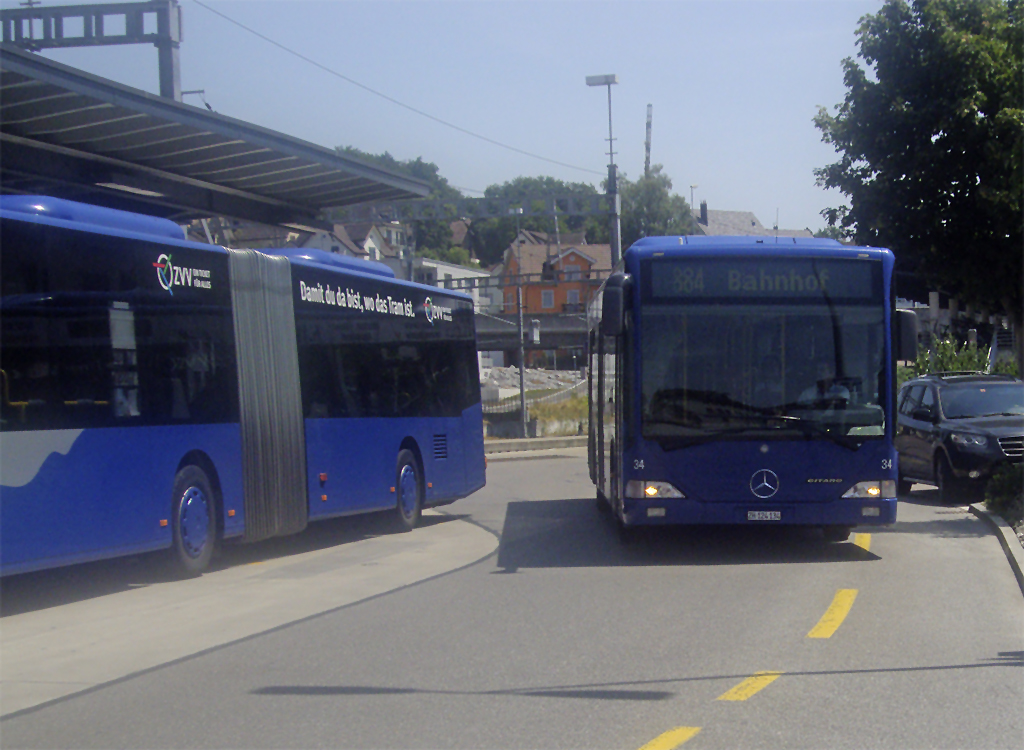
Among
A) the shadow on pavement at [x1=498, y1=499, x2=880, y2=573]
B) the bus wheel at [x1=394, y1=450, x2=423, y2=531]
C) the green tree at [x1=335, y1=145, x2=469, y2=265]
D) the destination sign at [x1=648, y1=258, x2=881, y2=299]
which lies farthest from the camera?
the green tree at [x1=335, y1=145, x2=469, y2=265]

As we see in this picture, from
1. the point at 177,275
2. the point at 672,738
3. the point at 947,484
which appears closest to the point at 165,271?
the point at 177,275

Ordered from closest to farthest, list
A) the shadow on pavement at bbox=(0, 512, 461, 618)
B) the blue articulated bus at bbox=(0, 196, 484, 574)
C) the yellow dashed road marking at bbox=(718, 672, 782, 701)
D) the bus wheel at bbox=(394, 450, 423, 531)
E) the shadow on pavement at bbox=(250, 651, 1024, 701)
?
the yellow dashed road marking at bbox=(718, 672, 782, 701)
the shadow on pavement at bbox=(250, 651, 1024, 701)
the blue articulated bus at bbox=(0, 196, 484, 574)
the shadow on pavement at bbox=(0, 512, 461, 618)
the bus wheel at bbox=(394, 450, 423, 531)

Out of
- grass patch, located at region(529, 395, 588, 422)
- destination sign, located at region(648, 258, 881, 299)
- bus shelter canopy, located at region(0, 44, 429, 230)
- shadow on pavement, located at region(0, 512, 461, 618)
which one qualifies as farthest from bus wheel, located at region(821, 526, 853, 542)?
grass patch, located at region(529, 395, 588, 422)

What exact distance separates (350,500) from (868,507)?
6.24 m

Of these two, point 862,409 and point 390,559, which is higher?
point 862,409

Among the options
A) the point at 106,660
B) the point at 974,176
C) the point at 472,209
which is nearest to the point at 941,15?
the point at 974,176

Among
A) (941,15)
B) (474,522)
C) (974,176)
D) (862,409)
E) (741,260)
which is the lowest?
(474,522)

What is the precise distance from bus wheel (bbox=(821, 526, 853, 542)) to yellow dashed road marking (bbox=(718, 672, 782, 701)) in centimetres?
671

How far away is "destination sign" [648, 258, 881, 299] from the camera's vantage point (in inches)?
469

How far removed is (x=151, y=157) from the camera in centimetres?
1983

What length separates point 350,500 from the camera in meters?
14.9

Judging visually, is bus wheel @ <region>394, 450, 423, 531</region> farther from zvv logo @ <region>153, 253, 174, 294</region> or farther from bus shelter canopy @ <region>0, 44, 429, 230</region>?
bus shelter canopy @ <region>0, 44, 429, 230</region>

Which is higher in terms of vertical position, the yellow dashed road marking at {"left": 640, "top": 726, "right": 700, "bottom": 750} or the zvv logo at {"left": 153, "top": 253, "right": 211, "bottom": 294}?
the zvv logo at {"left": 153, "top": 253, "right": 211, "bottom": 294}

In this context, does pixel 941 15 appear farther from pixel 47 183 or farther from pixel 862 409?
pixel 47 183
